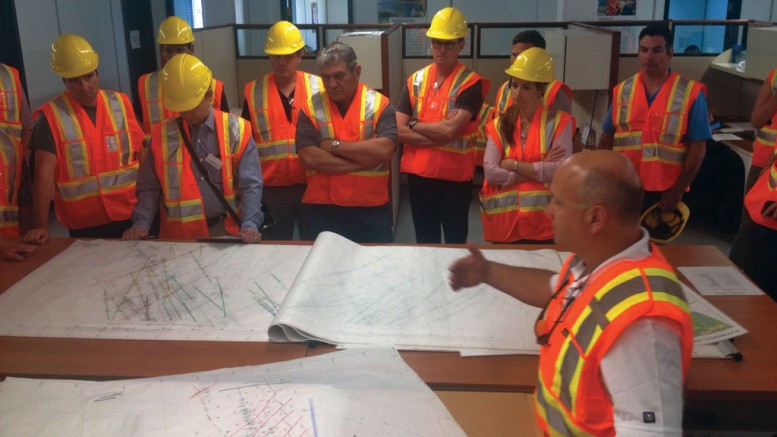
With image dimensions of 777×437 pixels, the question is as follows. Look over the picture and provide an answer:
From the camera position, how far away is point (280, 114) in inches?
129

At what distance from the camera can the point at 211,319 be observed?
6.06ft

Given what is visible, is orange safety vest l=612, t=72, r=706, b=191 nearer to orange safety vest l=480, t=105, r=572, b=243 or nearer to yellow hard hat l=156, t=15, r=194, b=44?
orange safety vest l=480, t=105, r=572, b=243

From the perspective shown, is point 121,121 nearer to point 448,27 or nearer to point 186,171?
point 186,171

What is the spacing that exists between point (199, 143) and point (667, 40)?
210 cm

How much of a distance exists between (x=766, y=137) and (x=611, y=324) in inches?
109

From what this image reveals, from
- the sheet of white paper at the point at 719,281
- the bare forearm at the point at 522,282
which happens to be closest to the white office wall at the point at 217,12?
the sheet of white paper at the point at 719,281

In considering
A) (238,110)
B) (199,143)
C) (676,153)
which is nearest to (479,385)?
(199,143)

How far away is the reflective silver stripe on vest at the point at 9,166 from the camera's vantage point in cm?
276

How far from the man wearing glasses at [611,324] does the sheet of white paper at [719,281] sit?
2.56 ft

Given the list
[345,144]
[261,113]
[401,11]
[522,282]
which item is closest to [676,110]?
[345,144]

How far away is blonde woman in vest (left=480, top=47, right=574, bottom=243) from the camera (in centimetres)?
271

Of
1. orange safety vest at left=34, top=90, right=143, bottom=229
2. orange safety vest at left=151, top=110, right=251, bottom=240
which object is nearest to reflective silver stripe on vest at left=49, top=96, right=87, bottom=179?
orange safety vest at left=34, top=90, right=143, bottom=229

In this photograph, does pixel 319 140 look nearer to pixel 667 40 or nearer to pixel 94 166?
pixel 94 166

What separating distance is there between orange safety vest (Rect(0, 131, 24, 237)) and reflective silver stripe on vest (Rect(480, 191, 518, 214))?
6.29 ft
